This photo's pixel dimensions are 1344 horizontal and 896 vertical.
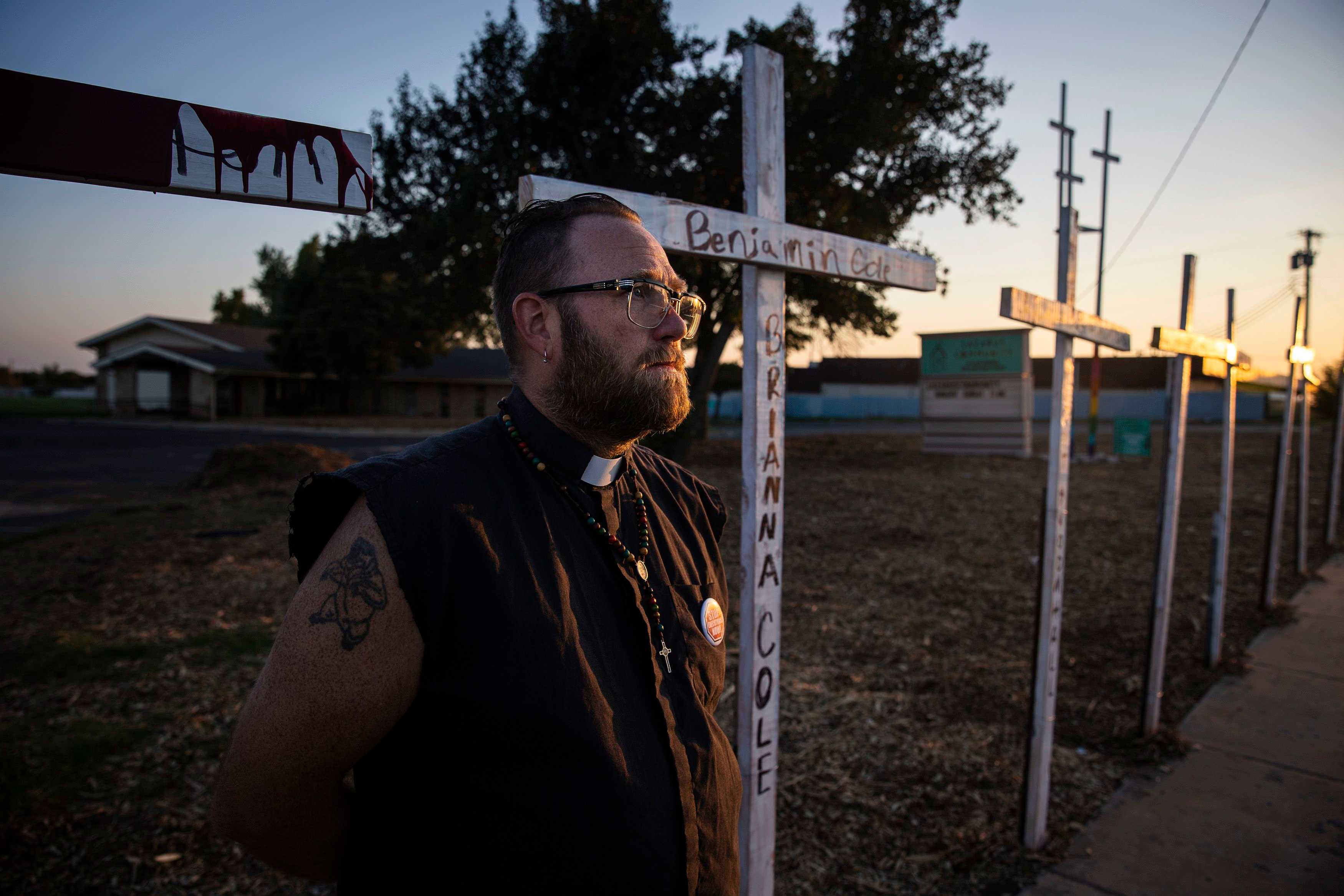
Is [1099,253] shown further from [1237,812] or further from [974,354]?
[1237,812]

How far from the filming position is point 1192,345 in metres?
4.26

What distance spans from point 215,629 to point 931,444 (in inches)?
661

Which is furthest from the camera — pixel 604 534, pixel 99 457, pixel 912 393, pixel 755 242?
pixel 912 393

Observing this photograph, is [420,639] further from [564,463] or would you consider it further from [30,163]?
[30,163]

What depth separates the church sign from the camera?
17.4m

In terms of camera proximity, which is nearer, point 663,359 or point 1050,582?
point 663,359

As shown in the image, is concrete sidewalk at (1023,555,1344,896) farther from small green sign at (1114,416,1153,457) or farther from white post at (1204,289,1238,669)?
→ small green sign at (1114,416,1153,457)

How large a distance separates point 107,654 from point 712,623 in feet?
16.3

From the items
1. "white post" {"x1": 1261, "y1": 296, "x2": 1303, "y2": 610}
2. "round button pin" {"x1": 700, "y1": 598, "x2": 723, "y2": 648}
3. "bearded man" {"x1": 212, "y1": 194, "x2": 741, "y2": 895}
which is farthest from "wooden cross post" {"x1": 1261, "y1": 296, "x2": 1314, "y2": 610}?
"bearded man" {"x1": 212, "y1": 194, "x2": 741, "y2": 895}

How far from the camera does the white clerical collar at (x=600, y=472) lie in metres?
1.48

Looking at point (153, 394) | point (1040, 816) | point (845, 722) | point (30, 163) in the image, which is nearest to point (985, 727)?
point (845, 722)

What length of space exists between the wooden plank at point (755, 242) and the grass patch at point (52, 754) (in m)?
3.41

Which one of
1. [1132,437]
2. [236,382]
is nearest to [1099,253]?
[1132,437]

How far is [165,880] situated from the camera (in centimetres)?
277
